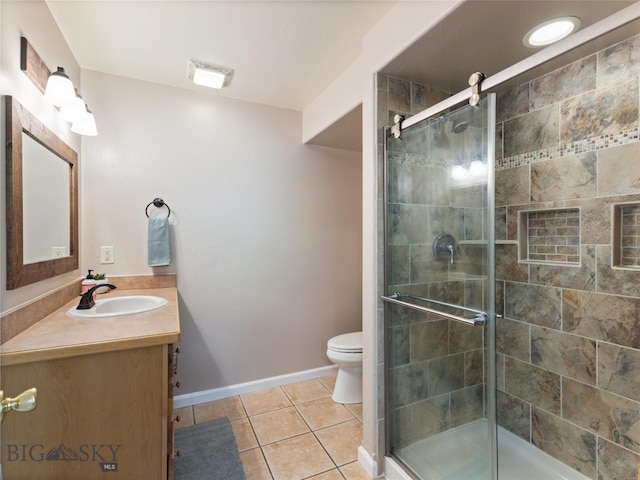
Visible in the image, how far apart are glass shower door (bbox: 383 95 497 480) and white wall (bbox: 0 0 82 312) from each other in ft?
5.27

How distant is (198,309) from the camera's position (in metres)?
2.30

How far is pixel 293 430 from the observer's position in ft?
6.50

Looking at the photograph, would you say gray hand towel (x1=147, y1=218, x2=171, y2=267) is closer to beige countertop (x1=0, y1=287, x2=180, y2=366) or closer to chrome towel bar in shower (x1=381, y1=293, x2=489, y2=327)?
beige countertop (x1=0, y1=287, x2=180, y2=366)

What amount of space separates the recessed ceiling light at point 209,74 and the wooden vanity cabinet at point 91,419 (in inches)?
66.3

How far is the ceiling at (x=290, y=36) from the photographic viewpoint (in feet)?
4.18

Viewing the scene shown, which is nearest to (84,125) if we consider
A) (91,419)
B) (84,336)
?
(84,336)

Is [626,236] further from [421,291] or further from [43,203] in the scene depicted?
[43,203]

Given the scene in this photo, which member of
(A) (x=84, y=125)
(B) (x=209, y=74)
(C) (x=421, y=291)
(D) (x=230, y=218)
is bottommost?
(C) (x=421, y=291)

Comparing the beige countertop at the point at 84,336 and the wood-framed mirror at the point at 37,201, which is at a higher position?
the wood-framed mirror at the point at 37,201

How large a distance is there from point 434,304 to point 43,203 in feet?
6.48

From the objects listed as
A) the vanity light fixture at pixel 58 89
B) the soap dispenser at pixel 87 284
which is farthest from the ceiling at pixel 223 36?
the soap dispenser at pixel 87 284

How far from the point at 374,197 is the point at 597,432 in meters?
1.62

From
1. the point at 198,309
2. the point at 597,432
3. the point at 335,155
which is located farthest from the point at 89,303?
the point at 597,432

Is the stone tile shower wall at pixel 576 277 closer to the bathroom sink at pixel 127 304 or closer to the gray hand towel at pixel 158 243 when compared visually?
the bathroom sink at pixel 127 304
